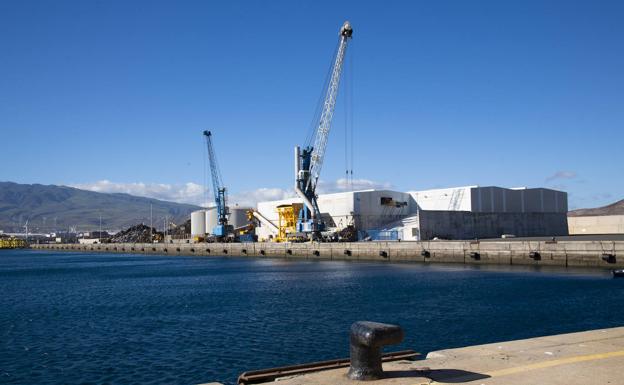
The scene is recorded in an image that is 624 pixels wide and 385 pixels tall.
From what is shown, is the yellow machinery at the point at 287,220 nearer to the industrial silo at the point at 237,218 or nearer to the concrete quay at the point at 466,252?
the concrete quay at the point at 466,252

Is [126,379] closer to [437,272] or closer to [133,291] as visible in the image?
[133,291]

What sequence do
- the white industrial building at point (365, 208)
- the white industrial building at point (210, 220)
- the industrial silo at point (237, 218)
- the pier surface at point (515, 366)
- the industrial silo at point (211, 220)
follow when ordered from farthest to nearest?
the industrial silo at point (211, 220), the white industrial building at point (210, 220), the industrial silo at point (237, 218), the white industrial building at point (365, 208), the pier surface at point (515, 366)

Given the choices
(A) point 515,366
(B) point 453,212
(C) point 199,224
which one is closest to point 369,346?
(A) point 515,366

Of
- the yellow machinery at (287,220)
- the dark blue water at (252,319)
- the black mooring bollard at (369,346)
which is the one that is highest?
the yellow machinery at (287,220)

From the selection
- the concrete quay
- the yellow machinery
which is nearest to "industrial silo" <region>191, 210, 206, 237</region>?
the yellow machinery

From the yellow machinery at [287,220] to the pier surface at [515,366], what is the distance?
306 feet

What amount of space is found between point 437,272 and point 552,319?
2800 cm

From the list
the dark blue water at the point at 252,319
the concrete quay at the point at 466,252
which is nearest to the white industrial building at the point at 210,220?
the concrete quay at the point at 466,252

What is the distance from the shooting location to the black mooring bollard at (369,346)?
969 centimetres

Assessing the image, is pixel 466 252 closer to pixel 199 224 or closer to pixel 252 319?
pixel 252 319

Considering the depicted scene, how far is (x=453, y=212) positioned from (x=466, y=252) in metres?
27.3

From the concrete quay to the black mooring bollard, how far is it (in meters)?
45.4

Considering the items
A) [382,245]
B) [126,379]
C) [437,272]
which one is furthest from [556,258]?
[126,379]

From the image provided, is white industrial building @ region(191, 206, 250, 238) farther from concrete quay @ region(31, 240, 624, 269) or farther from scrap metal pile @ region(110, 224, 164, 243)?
concrete quay @ region(31, 240, 624, 269)
